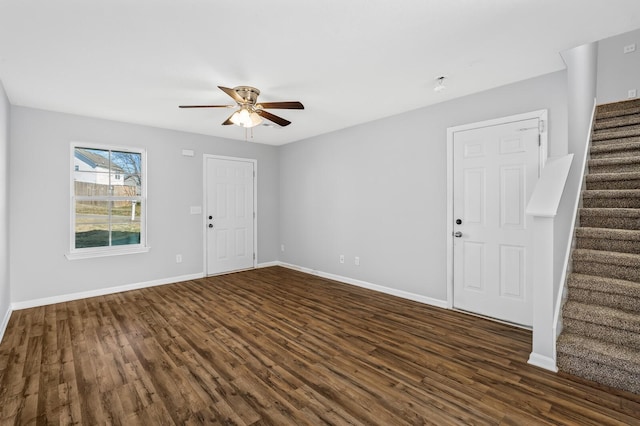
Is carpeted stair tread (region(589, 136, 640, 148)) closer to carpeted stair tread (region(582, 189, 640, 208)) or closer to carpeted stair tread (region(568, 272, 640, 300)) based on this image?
carpeted stair tread (region(582, 189, 640, 208))

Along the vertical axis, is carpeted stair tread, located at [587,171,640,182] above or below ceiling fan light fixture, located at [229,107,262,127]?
below

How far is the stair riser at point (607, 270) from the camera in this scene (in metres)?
2.47

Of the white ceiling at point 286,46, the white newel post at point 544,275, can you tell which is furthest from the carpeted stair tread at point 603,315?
the white ceiling at point 286,46

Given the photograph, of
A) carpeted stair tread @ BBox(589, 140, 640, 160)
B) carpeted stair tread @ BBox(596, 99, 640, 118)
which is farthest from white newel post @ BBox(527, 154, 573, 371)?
carpeted stair tread @ BBox(596, 99, 640, 118)

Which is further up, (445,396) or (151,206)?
(151,206)

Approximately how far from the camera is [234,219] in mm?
5738

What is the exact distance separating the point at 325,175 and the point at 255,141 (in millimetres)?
1650

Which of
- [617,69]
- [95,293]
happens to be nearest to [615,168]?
[617,69]

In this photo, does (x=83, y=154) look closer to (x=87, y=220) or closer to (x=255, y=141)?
(x=87, y=220)

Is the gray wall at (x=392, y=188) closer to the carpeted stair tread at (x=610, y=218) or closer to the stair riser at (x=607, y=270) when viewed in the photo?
the carpeted stair tread at (x=610, y=218)

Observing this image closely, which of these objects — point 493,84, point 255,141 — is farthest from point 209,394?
point 255,141

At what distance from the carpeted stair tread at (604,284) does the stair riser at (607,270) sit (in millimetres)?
49

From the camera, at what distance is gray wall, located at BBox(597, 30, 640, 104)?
15.2 ft

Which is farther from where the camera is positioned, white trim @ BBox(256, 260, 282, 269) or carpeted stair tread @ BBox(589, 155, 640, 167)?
white trim @ BBox(256, 260, 282, 269)
